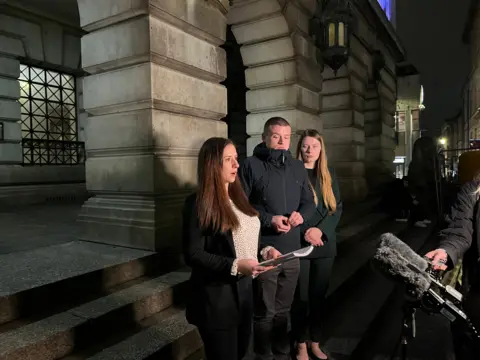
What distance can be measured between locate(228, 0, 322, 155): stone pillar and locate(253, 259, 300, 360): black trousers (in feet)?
16.5

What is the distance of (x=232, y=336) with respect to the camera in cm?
223

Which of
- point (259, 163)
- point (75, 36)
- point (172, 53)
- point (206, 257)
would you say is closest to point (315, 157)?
point (259, 163)

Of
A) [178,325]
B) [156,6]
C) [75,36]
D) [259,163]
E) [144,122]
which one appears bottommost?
[178,325]

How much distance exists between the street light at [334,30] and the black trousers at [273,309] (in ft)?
21.2

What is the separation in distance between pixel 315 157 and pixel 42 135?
1065cm

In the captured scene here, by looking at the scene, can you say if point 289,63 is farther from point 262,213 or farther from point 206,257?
point 206,257

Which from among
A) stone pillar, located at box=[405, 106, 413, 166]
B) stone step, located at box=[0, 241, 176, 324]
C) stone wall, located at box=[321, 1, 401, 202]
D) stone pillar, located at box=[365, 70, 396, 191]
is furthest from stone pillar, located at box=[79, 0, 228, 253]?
stone pillar, located at box=[405, 106, 413, 166]

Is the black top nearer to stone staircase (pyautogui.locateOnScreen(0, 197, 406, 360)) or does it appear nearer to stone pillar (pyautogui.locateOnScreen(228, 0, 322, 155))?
stone staircase (pyautogui.locateOnScreen(0, 197, 406, 360))

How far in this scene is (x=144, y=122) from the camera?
4586 millimetres

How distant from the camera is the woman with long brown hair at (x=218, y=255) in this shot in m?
2.15

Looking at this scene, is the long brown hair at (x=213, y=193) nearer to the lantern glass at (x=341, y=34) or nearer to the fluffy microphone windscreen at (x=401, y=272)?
the fluffy microphone windscreen at (x=401, y=272)

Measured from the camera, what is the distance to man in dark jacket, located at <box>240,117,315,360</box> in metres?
3.00

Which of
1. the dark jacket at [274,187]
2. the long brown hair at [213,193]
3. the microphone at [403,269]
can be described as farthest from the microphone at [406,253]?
the dark jacket at [274,187]

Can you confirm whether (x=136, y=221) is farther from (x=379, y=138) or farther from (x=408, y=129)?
(x=408, y=129)
